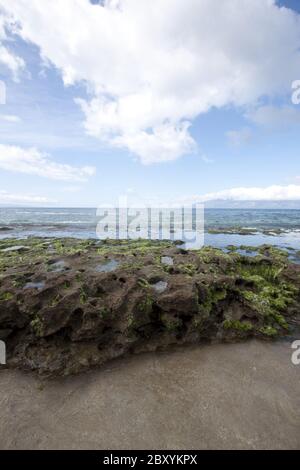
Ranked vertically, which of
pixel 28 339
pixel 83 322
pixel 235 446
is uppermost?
pixel 83 322

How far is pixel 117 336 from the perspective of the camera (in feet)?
18.0

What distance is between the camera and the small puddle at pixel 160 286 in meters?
6.50

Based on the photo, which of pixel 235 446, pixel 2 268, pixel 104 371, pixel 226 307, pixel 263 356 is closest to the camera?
pixel 235 446

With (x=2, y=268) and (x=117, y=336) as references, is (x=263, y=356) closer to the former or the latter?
(x=117, y=336)

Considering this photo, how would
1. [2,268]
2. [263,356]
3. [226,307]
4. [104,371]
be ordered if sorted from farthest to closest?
1. [2,268]
2. [226,307]
3. [263,356]
4. [104,371]

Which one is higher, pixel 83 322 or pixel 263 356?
pixel 83 322

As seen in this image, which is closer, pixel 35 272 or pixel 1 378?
pixel 1 378

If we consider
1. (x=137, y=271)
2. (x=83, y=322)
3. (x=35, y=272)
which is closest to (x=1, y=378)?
(x=83, y=322)

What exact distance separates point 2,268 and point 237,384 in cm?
813

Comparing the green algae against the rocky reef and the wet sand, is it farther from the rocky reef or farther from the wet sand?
the wet sand

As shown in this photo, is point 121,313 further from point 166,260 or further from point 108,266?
point 166,260

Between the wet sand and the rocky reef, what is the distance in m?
0.44
